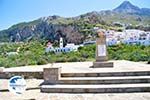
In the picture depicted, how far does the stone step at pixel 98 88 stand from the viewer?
777 cm

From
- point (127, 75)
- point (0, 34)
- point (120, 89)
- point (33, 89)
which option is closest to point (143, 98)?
point (120, 89)

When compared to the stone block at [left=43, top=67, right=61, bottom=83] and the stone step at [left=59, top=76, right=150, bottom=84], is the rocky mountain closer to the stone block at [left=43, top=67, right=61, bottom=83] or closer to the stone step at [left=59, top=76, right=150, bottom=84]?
Result: the stone block at [left=43, top=67, right=61, bottom=83]

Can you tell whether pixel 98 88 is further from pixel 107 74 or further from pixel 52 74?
pixel 52 74

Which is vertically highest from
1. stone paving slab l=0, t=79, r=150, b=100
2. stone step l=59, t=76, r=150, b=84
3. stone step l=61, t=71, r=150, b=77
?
stone step l=61, t=71, r=150, b=77

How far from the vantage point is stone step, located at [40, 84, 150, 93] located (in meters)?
7.77

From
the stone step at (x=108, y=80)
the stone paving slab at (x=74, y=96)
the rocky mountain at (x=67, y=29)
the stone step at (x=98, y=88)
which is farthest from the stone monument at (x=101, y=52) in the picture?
the rocky mountain at (x=67, y=29)

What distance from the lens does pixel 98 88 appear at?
7.88m

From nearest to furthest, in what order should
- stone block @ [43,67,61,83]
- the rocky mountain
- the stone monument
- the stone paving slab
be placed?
the stone paving slab < stone block @ [43,67,61,83] < the stone monument < the rocky mountain

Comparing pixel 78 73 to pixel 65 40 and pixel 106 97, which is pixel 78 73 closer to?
pixel 106 97

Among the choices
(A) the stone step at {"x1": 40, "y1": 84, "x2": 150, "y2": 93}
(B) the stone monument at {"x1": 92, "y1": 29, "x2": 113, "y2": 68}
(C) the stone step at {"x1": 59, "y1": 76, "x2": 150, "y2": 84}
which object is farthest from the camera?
(B) the stone monument at {"x1": 92, "y1": 29, "x2": 113, "y2": 68}

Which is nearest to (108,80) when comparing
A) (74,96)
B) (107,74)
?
(107,74)

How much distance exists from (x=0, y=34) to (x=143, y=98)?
129 m

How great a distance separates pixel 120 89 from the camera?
25.5 ft

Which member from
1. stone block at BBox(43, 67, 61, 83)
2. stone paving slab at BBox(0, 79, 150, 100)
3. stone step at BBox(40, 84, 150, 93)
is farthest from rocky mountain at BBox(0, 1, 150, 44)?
stone paving slab at BBox(0, 79, 150, 100)
